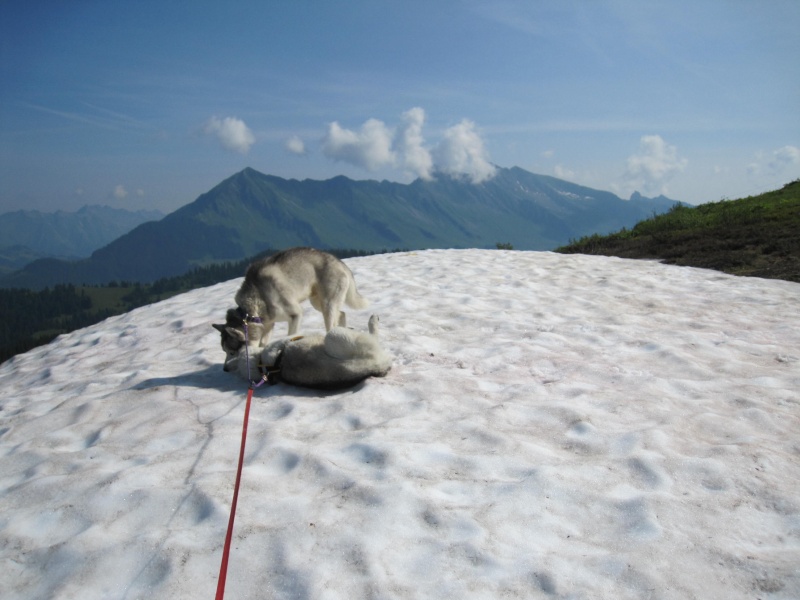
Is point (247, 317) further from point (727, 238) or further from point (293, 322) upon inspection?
point (727, 238)

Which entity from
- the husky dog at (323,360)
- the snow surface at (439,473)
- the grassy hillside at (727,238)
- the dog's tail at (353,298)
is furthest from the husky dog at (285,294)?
the grassy hillside at (727,238)

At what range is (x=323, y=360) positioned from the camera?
25.1 feet

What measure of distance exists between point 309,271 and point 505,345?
13.6 feet

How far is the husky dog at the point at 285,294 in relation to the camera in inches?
344

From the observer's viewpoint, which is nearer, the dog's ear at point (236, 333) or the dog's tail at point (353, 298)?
the dog's ear at point (236, 333)

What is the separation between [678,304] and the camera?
39.3ft

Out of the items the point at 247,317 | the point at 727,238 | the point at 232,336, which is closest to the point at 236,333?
the point at 232,336

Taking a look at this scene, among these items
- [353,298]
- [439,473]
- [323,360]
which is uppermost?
[353,298]

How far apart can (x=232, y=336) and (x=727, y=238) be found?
1983 centimetres

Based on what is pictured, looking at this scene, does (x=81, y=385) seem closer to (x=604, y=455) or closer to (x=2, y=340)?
(x=604, y=455)

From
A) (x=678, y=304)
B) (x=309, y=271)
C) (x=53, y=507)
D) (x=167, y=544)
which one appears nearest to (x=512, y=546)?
(x=167, y=544)

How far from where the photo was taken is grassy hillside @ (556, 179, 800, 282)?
16.3m

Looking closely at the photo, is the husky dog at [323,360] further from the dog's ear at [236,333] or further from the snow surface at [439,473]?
the dog's ear at [236,333]

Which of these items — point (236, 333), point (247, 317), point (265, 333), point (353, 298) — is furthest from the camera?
point (353, 298)
